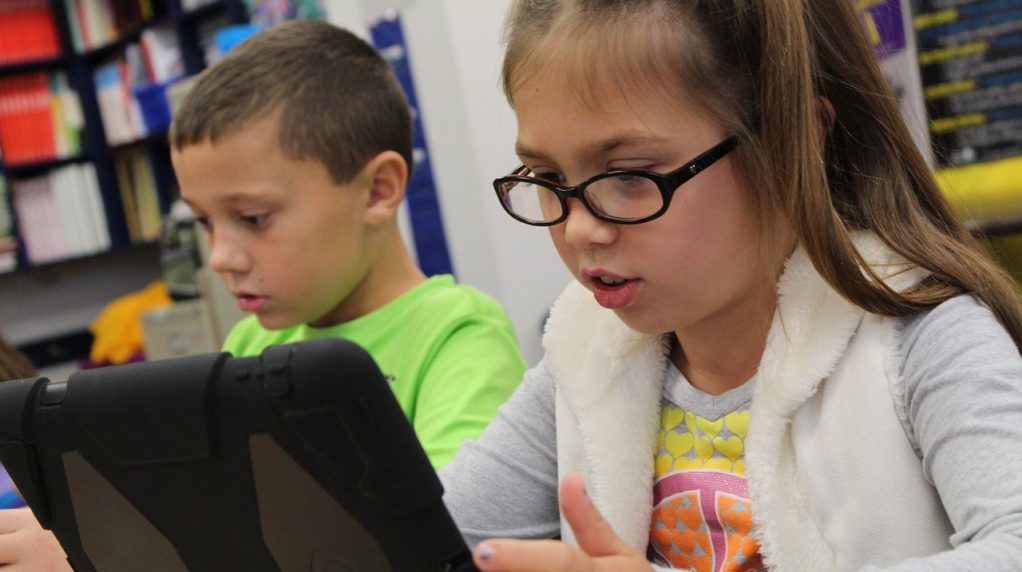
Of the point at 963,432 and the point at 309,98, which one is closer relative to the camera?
the point at 963,432

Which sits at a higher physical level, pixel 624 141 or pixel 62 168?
pixel 624 141

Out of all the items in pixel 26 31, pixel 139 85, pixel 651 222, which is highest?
pixel 26 31

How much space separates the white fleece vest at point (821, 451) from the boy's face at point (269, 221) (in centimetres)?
52

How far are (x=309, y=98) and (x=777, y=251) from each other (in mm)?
722

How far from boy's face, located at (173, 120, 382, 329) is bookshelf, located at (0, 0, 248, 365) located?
3518 mm

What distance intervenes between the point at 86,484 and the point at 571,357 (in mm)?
427

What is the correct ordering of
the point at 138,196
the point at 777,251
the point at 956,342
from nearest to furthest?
1. the point at 956,342
2. the point at 777,251
3. the point at 138,196

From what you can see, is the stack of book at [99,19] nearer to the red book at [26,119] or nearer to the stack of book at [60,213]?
the red book at [26,119]

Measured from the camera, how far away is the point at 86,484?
59 centimetres

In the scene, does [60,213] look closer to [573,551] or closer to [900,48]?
[900,48]

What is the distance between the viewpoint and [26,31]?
15.6 feet

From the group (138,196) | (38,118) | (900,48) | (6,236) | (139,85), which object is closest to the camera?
(900,48)

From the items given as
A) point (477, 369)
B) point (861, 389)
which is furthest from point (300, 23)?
point (861, 389)

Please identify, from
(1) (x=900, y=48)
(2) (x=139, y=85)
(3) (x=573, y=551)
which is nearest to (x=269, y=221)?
(3) (x=573, y=551)
